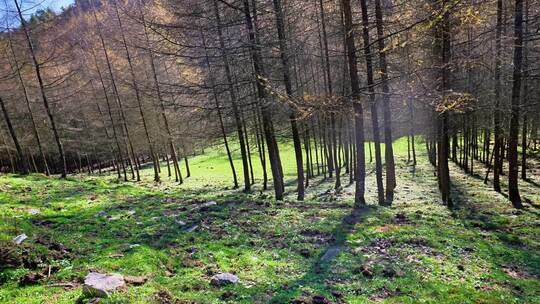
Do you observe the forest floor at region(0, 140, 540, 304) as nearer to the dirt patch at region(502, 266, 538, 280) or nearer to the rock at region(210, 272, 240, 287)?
the dirt patch at region(502, 266, 538, 280)

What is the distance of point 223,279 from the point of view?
593 cm

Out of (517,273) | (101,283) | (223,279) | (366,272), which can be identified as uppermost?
(101,283)

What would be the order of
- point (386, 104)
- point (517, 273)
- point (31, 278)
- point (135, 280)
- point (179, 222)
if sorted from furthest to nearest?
point (386, 104), point (179, 222), point (517, 273), point (135, 280), point (31, 278)

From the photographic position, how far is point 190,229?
880cm

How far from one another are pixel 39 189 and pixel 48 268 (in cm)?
993

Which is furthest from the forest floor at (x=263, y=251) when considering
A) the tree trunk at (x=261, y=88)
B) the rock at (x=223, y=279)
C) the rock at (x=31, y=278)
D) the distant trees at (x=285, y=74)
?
the distant trees at (x=285, y=74)

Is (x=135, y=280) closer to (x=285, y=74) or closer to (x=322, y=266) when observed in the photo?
(x=322, y=266)

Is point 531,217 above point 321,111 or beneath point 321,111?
beneath

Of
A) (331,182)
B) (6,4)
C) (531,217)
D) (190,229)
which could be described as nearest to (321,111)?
(190,229)

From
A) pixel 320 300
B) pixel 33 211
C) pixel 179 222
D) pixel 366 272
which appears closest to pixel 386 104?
pixel 366 272

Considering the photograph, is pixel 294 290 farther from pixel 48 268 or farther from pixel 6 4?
pixel 6 4

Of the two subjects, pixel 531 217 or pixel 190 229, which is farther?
pixel 531 217

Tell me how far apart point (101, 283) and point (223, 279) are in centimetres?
197

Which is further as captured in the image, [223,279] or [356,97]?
[356,97]
